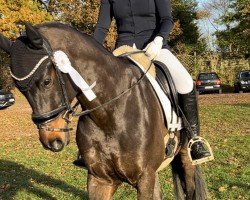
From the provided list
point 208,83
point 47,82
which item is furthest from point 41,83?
point 208,83

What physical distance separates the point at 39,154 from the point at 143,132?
27.2 feet

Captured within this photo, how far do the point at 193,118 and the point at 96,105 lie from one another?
5.48 ft

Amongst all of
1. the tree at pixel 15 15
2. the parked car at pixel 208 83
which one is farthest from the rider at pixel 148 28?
the parked car at pixel 208 83

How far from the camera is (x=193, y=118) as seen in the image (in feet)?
17.8

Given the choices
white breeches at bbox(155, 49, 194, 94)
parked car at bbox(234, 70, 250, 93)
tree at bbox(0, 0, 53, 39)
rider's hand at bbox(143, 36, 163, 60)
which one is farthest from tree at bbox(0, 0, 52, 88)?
rider's hand at bbox(143, 36, 163, 60)

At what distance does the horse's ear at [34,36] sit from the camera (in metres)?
3.25

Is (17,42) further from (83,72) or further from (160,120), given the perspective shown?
(160,120)

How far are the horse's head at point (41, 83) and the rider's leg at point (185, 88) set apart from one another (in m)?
1.87

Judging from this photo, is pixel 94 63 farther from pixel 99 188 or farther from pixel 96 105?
pixel 99 188

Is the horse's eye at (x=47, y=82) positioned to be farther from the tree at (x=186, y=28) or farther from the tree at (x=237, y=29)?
the tree at (x=186, y=28)

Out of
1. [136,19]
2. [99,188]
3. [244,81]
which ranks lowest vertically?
[244,81]

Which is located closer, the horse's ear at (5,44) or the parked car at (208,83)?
the horse's ear at (5,44)

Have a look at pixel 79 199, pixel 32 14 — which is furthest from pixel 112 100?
pixel 32 14

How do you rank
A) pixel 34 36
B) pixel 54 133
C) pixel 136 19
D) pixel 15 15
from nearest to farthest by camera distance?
pixel 34 36, pixel 54 133, pixel 136 19, pixel 15 15
